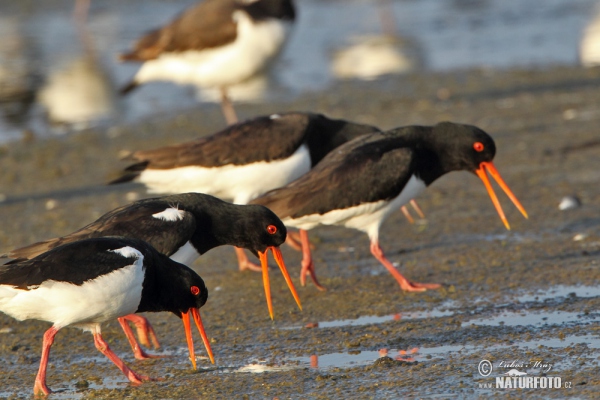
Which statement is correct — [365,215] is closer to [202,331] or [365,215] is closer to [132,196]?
[202,331]

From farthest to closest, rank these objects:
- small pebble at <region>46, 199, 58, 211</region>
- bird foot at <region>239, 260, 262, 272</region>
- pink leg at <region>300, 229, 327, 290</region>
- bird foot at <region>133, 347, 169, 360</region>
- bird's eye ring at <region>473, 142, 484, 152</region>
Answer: small pebble at <region>46, 199, 58, 211</region> < bird foot at <region>239, 260, 262, 272</region> < bird's eye ring at <region>473, 142, 484, 152</region> < pink leg at <region>300, 229, 327, 290</region> < bird foot at <region>133, 347, 169, 360</region>

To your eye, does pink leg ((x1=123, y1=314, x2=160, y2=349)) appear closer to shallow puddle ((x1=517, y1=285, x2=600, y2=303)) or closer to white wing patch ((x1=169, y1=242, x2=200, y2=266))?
white wing patch ((x1=169, y1=242, x2=200, y2=266))

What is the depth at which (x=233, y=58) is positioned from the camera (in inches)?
434

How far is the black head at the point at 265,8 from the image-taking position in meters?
10.9

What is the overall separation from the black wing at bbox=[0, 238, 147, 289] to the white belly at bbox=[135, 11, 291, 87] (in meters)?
6.21

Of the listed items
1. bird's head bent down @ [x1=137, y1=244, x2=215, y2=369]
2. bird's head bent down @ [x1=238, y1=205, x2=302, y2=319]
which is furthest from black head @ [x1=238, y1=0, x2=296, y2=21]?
bird's head bent down @ [x1=137, y1=244, x2=215, y2=369]

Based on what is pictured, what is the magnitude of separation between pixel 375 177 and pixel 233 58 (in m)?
4.85

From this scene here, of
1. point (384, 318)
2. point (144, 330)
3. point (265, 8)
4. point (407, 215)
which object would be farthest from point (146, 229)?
point (265, 8)

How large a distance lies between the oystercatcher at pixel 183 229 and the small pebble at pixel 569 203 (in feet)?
9.43

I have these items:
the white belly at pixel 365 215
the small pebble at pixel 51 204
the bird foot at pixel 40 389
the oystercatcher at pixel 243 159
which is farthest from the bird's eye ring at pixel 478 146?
the small pebble at pixel 51 204

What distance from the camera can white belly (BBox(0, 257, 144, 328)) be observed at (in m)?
4.92

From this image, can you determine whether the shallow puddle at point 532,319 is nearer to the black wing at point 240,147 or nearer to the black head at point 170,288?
the black head at point 170,288

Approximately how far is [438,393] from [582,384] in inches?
25.8

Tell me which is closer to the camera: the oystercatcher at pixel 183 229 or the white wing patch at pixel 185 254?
the oystercatcher at pixel 183 229
